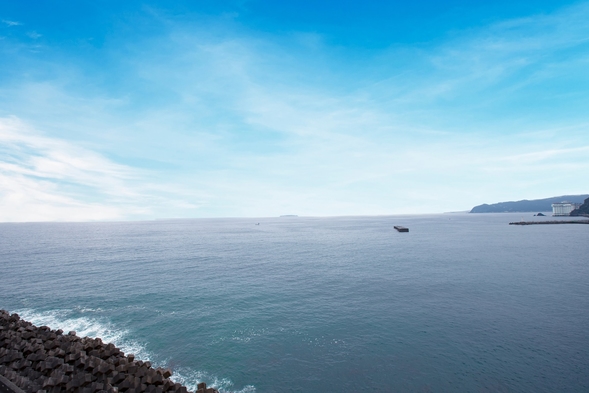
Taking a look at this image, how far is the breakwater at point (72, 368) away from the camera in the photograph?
64.9 ft

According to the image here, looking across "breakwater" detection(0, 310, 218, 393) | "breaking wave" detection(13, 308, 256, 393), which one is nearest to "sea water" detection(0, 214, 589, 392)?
"breaking wave" detection(13, 308, 256, 393)

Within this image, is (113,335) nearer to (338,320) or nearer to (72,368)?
(72,368)

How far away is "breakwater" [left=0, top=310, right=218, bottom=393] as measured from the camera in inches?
779

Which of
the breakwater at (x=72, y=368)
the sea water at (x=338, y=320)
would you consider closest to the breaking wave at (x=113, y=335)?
the sea water at (x=338, y=320)

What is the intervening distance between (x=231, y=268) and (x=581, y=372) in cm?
5856

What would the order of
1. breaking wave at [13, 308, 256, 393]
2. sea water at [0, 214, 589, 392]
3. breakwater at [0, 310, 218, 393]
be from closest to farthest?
1. breakwater at [0, 310, 218, 393]
2. breaking wave at [13, 308, 256, 393]
3. sea water at [0, 214, 589, 392]

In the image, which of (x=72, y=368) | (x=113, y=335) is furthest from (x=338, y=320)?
(x=113, y=335)

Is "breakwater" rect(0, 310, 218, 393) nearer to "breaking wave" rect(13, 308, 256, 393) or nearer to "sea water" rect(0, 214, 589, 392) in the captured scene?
"breaking wave" rect(13, 308, 256, 393)

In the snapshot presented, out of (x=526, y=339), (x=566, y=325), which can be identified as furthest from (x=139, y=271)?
(x=566, y=325)

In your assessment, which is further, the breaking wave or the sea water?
the sea water

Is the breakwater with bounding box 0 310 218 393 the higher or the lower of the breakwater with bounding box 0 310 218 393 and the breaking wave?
the higher

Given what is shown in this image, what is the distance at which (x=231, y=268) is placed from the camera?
67250 mm

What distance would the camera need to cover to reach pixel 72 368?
72.1 feet

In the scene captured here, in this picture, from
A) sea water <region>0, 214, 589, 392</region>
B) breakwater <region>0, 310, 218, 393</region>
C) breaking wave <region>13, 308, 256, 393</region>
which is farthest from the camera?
sea water <region>0, 214, 589, 392</region>
